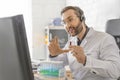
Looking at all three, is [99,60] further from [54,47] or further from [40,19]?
[40,19]

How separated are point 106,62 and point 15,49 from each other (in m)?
0.84

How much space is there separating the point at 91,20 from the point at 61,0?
125cm

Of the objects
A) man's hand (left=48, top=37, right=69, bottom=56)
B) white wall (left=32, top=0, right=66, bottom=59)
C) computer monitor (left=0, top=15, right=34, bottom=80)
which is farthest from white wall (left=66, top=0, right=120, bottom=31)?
computer monitor (left=0, top=15, right=34, bottom=80)

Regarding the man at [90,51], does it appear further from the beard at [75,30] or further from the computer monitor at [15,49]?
the computer monitor at [15,49]

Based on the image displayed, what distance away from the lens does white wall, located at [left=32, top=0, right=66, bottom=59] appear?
3799mm

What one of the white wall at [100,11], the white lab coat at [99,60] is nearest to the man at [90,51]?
the white lab coat at [99,60]

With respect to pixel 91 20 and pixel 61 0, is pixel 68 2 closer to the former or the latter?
pixel 61 0

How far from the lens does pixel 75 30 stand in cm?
164

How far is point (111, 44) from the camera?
1.49 metres

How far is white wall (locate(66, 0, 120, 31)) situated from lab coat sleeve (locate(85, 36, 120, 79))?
762 millimetres

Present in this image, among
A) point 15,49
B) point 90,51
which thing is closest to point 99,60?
point 90,51

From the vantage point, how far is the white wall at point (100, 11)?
7.45 feet

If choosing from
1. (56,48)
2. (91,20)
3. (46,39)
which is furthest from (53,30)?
(56,48)

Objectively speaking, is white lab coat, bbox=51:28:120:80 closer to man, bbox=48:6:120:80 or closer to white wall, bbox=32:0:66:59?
man, bbox=48:6:120:80
